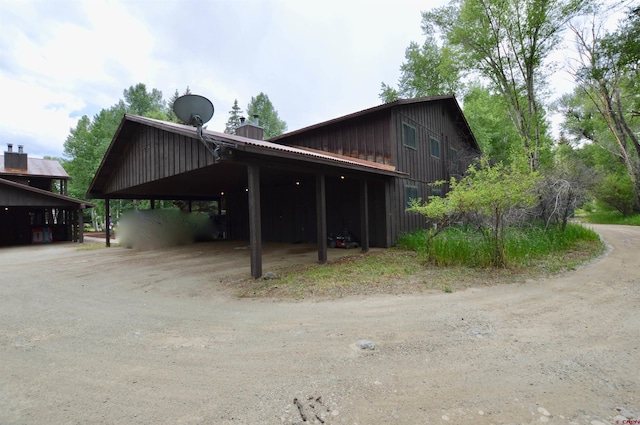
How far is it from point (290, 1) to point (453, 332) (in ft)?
39.8

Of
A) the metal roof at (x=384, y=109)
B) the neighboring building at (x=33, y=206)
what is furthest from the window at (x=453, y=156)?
the neighboring building at (x=33, y=206)

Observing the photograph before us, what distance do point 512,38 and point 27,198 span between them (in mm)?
24531

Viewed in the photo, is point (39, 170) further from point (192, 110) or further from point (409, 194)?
point (409, 194)

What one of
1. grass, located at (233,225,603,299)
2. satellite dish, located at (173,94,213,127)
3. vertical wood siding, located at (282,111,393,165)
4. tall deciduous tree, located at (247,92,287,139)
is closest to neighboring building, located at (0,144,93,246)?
vertical wood siding, located at (282,111,393,165)

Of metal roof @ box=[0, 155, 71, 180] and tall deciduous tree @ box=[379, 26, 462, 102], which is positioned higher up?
tall deciduous tree @ box=[379, 26, 462, 102]

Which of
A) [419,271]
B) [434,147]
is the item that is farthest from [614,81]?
[419,271]

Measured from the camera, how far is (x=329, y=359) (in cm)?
267

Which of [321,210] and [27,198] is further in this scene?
[27,198]

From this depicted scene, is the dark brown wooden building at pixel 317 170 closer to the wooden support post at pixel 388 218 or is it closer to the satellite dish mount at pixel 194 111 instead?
the wooden support post at pixel 388 218

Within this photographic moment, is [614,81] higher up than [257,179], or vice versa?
[614,81]

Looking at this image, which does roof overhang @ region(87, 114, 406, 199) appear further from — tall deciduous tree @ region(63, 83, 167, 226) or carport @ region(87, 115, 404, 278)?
tall deciduous tree @ region(63, 83, 167, 226)

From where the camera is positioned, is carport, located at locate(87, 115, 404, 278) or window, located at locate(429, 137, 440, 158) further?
window, located at locate(429, 137, 440, 158)

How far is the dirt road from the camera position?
76.7 inches

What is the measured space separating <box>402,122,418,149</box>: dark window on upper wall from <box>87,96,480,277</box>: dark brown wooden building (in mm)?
41
